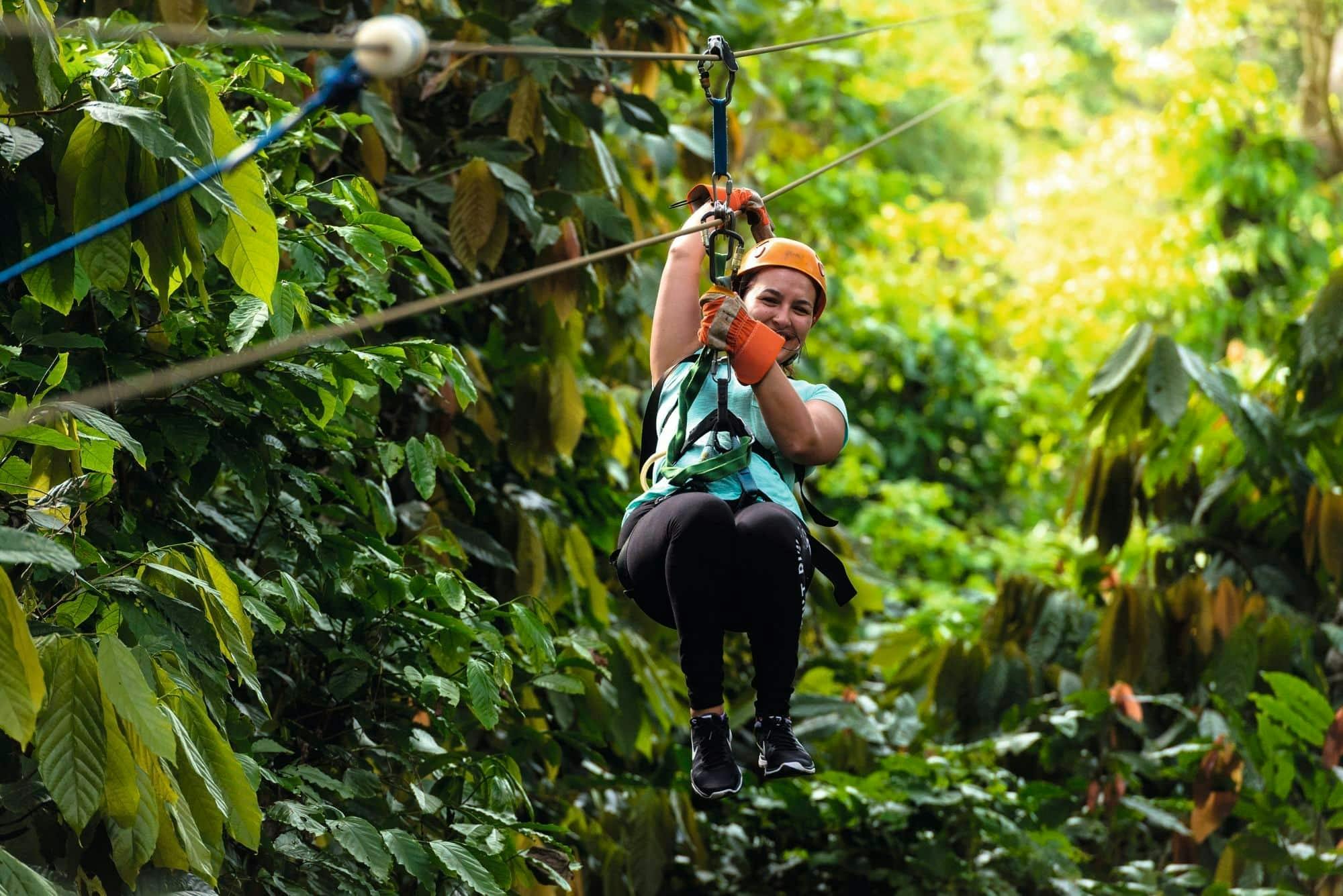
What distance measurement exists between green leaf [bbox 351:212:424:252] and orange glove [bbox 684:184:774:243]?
57 centimetres

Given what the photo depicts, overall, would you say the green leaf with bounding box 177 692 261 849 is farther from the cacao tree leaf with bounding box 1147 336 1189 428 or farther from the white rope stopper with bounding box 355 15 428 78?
the cacao tree leaf with bounding box 1147 336 1189 428

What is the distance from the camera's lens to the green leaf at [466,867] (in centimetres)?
305

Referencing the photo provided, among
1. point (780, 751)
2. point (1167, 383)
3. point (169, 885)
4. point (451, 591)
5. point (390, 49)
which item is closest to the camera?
point (390, 49)

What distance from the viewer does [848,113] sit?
34.1 ft

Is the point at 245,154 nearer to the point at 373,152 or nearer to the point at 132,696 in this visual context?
the point at 132,696

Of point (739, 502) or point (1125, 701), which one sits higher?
point (739, 502)

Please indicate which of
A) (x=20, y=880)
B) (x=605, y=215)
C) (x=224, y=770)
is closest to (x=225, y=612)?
(x=224, y=770)

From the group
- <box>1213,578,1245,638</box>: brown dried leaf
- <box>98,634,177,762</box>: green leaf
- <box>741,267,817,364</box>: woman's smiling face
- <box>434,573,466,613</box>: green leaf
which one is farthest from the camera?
<box>1213,578,1245,638</box>: brown dried leaf

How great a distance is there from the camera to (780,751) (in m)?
2.72

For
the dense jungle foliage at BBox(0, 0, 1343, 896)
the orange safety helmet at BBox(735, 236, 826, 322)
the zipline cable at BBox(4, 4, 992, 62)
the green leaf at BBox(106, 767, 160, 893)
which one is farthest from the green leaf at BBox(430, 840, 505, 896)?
the zipline cable at BBox(4, 4, 992, 62)

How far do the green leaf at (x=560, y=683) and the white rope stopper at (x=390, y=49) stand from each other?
2.13m

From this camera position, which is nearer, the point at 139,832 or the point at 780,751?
the point at 139,832

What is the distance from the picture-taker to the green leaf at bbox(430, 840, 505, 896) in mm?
3051

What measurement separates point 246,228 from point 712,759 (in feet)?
3.88
